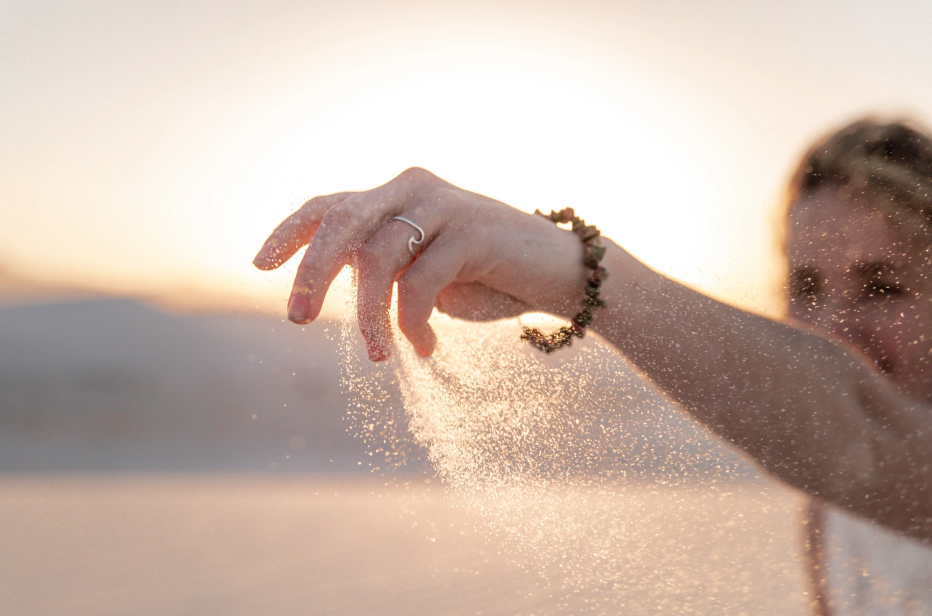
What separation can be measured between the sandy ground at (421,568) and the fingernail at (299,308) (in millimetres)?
238

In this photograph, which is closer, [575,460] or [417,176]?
[417,176]

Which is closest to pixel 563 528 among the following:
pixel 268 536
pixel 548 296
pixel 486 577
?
pixel 486 577

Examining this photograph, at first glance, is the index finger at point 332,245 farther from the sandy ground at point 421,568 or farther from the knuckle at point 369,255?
the sandy ground at point 421,568

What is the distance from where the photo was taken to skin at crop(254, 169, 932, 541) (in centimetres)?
26

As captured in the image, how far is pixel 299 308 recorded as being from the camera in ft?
0.79

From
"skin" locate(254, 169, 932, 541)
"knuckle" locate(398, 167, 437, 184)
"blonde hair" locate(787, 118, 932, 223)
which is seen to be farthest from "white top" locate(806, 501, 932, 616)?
"knuckle" locate(398, 167, 437, 184)

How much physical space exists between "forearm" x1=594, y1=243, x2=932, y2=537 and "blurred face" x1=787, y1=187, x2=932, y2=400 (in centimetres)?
2

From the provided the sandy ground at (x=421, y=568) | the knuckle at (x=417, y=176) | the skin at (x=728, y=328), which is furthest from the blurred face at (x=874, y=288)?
the knuckle at (x=417, y=176)

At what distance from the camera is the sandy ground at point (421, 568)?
1.21 ft

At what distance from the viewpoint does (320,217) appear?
260 mm

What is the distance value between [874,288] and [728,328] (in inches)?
3.6

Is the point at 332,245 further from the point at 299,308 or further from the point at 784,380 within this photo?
the point at 784,380

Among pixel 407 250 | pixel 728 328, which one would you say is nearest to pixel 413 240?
pixel 407 250

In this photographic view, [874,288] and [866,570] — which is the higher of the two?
[874,288]
